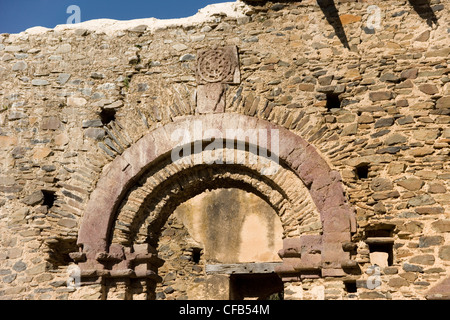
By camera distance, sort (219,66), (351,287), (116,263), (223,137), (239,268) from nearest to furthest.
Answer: (351,287), (116,263), (223,137), (219,66), (239,268)

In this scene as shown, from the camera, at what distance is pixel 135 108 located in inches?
292

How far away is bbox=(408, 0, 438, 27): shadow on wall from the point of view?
22.5 feet

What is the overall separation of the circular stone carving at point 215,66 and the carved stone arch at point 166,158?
481 mm

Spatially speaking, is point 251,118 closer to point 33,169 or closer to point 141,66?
point 141,66

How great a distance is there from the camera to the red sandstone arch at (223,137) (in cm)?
645

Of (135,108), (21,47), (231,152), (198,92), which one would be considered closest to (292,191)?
(231,152)

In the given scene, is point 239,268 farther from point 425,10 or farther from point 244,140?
point 425,10

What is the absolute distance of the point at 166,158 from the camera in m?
7.19

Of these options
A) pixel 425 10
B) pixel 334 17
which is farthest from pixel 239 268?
pixel 425 10

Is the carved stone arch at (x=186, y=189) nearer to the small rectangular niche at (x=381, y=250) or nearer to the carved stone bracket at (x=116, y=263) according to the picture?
the carved stone bracket at (x=116, y=263)

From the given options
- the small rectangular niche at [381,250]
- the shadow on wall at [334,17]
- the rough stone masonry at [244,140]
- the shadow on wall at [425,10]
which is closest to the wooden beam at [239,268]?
the rough stone masonry at [244,140]

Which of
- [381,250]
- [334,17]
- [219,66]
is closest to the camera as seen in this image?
[381,250]

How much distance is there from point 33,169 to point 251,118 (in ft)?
8.96

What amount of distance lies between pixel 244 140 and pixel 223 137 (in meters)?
0.25
